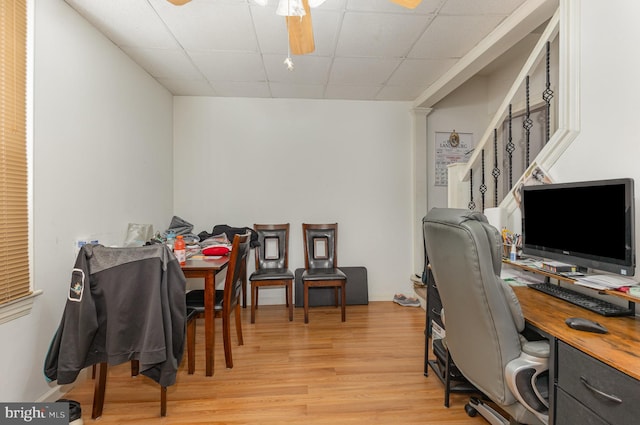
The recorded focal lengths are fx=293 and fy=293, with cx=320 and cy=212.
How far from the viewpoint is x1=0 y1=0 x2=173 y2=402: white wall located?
5.70 feet

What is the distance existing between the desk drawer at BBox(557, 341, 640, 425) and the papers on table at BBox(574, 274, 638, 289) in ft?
1.59

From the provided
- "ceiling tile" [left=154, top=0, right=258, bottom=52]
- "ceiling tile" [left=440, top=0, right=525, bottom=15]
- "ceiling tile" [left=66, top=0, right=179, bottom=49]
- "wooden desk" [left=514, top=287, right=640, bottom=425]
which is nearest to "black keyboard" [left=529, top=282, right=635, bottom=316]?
"wooden desk" [left=514, top=287, right=640, bottom=425]

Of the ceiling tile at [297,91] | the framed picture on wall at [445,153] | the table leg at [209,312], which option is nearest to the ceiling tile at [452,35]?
the ceiling tile at [297,91]

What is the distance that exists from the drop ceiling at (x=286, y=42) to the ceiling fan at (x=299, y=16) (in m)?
0.44

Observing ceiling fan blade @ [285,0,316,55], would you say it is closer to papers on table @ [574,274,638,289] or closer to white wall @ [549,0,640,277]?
white wall @ [549,0,640,277]

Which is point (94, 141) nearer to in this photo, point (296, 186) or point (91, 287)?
point (91, 287)

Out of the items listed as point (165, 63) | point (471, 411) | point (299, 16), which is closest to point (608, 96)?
point (299, 16)

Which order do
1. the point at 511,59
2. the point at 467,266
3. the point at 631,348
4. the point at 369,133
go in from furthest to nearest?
the point at 369,133 → the point at 511,59 → the point at 467,266 → the point at 631,348

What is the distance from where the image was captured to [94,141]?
2236 mm

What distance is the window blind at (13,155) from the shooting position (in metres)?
1.53

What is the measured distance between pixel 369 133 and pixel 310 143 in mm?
789

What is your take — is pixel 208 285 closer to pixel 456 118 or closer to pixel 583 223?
pixel 583 223

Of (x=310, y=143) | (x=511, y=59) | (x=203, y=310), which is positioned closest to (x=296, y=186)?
(x=310, y=143)

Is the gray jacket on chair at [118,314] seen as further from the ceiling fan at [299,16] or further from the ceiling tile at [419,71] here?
the ceiling tile at [419,71]
